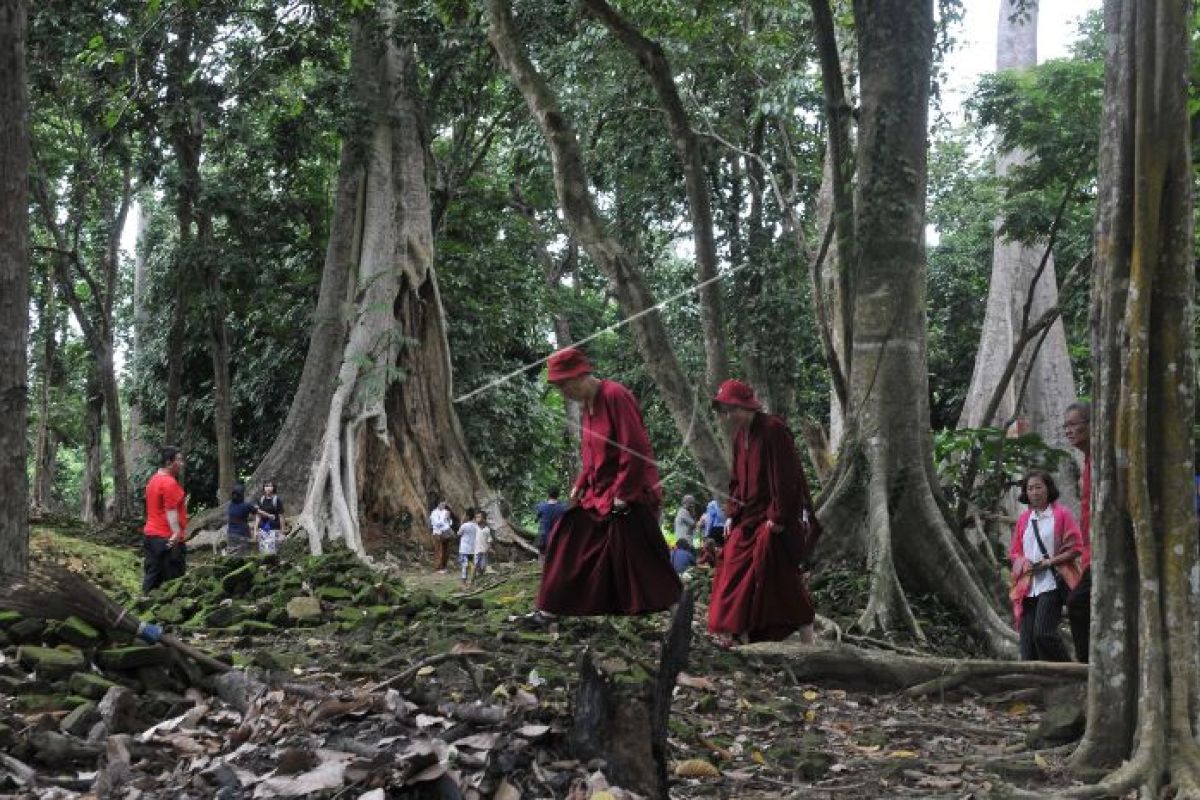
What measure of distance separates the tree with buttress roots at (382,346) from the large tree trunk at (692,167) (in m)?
6.03

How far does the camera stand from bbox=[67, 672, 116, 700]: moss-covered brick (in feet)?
16.5

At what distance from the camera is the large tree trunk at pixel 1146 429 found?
4684mm

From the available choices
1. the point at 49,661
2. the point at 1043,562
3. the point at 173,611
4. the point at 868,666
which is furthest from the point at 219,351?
the point at 1043,562

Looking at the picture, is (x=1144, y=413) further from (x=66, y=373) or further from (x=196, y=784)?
(x=66, y=373)

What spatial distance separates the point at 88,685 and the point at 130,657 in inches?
10.0

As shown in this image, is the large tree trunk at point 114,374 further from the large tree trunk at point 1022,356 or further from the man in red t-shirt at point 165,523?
the large tree trunk at point 1022,356

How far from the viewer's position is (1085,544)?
747 centimetres

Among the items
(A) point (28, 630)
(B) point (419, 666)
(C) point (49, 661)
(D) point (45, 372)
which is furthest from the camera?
(D) point (45, 372)

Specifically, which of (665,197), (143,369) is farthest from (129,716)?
(143,369)

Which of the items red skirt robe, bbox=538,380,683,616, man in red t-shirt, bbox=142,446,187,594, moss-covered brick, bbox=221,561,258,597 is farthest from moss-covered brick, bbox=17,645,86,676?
man in red t-shirt, bbox=142,446,187,594

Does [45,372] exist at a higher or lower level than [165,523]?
higher

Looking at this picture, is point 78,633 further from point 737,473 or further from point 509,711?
point 737,473

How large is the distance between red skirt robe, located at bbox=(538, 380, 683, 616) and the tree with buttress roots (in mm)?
8925

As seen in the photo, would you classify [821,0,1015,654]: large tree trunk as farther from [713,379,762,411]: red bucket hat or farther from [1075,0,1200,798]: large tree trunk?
[1075,0,1200,798]: large tree trunk
